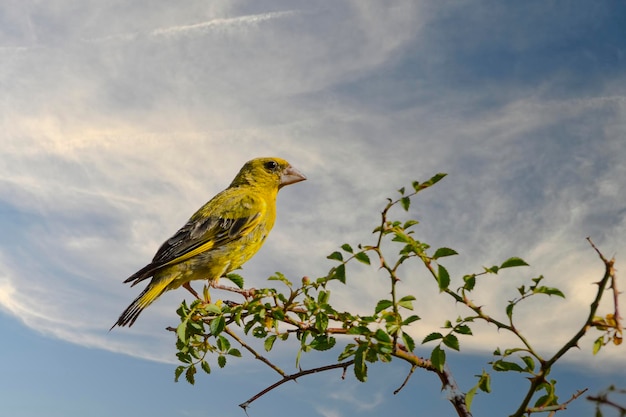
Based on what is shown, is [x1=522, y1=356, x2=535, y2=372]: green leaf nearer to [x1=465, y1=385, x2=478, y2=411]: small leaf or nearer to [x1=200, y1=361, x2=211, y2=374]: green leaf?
[x1=465, y1=385, x2=478, y2=411]: small leaf

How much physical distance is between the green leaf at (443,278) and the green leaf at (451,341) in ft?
0.94

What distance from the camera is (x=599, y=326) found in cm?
323

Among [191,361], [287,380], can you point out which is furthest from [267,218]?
[287,380]

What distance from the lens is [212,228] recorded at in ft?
26.6

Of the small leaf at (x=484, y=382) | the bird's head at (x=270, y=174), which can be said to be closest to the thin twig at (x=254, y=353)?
the small leaf at (x=484, y=382)

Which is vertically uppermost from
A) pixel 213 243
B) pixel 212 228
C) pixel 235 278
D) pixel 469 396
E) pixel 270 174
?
pixel 270 174

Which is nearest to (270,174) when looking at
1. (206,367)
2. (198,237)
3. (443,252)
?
(198,237)

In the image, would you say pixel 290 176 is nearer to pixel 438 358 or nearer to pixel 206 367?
pixel 206 367

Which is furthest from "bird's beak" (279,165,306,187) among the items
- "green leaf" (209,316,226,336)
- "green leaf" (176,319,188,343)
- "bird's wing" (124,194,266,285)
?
"green leaf" (209,316,226,336)

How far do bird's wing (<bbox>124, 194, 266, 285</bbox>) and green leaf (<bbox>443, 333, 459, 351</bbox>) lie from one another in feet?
14.1

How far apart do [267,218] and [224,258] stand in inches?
41.5

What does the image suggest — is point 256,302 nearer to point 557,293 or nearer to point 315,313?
point 315,313

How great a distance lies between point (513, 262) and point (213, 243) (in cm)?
494

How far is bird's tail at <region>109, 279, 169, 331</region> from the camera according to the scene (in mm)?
6672
